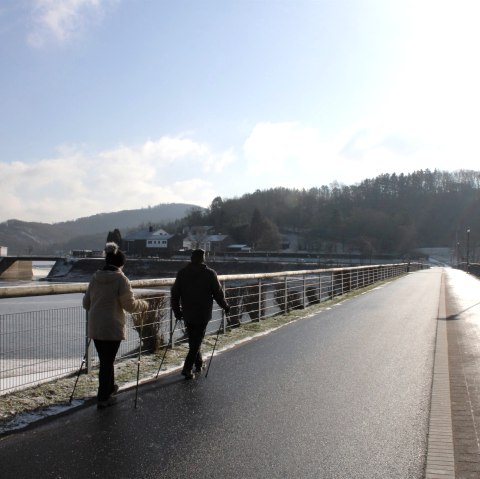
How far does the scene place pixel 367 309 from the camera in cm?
1692

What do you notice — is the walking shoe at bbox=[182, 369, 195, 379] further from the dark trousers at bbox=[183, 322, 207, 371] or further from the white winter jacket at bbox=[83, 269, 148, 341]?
the white winter jacket at bbox=[83, 269, 148, 341]

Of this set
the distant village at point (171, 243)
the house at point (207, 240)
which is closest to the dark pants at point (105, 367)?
the distant village at point (171, 243)

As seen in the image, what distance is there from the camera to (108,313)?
5.68 meters

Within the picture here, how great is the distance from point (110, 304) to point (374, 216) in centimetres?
16406

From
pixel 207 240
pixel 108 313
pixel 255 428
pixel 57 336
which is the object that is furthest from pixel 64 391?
pixel 207 240

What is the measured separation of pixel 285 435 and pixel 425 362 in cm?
424

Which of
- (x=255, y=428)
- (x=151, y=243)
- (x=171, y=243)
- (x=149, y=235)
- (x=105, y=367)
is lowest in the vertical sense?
(x=255, y=428)

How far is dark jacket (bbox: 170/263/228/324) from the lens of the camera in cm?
715

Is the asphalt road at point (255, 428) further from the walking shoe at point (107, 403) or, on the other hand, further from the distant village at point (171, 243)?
the distant village at point (171, 243)

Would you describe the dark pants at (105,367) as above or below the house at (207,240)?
below

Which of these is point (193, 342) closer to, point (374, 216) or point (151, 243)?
point (151, 243)

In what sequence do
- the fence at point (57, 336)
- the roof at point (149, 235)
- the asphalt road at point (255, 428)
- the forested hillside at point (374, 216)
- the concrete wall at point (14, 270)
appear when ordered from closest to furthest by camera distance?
the asphalt road at point (255, 428) → the fence at point (57, 336) → the concrete wall at point (14, 270) → the roof at point (149, 235) → the forested hillside at point (374, 216)

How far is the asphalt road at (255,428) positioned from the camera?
4152mm

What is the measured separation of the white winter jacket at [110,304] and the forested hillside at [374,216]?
137085 millimetres
